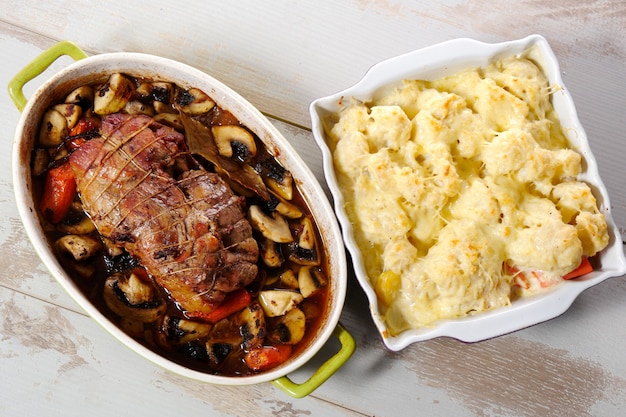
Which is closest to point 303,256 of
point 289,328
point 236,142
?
point 289,328

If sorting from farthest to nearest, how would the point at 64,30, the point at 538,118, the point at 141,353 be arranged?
the point at 64,30, the point at 538,118, the point at 141,353

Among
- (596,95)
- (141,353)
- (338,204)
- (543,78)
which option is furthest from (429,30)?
(141,353)

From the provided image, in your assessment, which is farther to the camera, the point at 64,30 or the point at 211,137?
the point at 64,30

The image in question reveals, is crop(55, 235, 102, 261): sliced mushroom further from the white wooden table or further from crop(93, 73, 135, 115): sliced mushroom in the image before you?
crop(93, 73, 135, 115): sliced mushroom

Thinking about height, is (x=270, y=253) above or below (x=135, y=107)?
below

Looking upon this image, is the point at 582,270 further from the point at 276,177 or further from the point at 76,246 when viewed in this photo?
the point at 76,246

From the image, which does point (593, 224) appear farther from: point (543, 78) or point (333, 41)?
point (333, 41)
